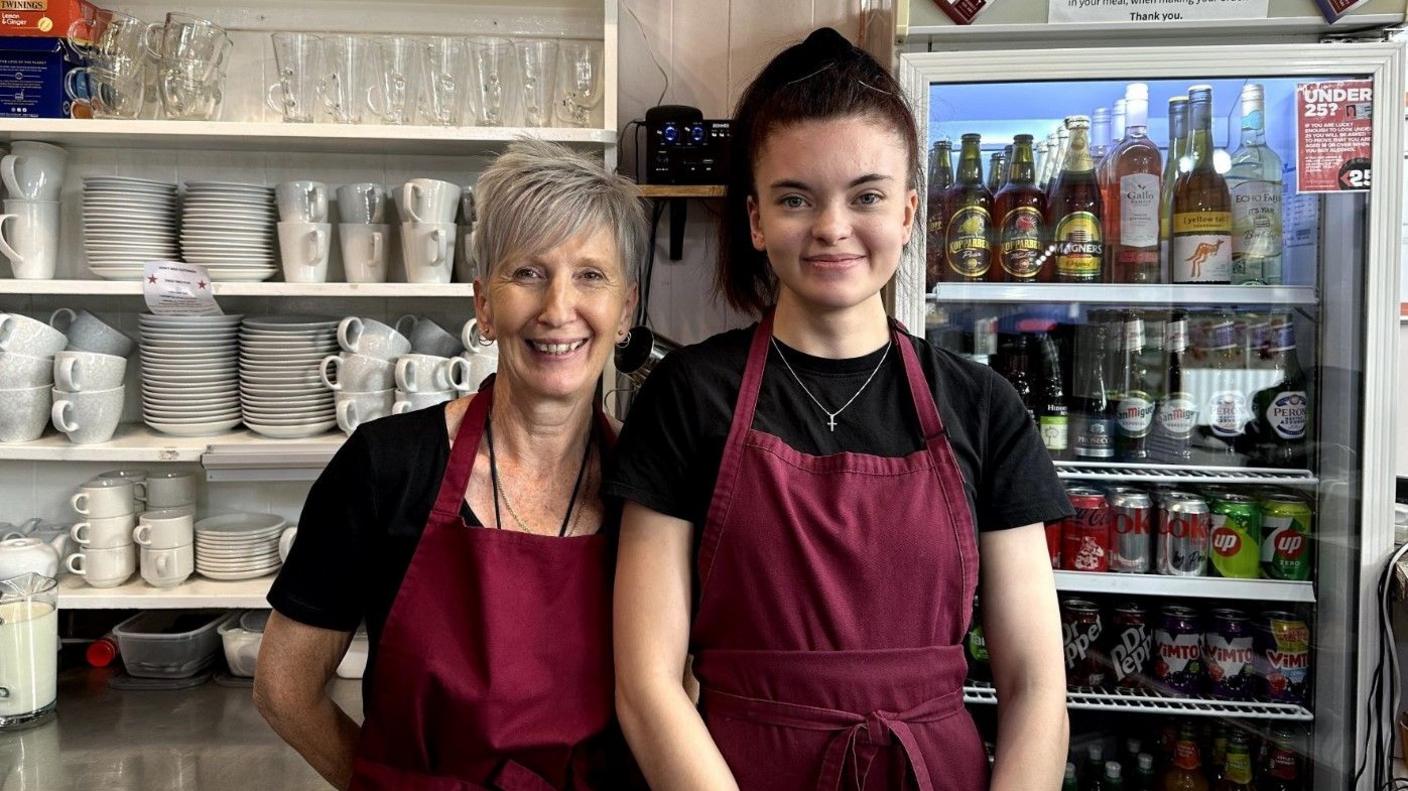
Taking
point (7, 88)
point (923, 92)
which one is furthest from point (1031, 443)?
point (7, 88)

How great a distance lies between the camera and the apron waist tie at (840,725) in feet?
3.37

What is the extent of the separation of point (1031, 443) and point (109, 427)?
1.91 m

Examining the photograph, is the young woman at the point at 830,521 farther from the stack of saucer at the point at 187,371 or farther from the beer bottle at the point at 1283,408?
the stack of saucer at the point at 187,371

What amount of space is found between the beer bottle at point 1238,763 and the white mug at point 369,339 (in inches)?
77.0

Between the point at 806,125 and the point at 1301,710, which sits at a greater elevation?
the point at 806,125

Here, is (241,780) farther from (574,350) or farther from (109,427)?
(574,350)

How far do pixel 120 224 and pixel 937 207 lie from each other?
1.74m

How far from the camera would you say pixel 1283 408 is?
1.96m

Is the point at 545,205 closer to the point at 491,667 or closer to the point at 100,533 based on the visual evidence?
the point at 491,667

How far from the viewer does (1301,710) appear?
1.91 m

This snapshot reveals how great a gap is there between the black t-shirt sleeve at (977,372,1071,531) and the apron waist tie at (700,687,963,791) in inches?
9.4

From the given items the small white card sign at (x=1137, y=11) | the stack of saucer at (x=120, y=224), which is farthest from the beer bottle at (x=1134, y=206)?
the stack of saucer at (x=120, y=224)

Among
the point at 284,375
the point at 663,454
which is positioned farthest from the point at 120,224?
the point at 663,454

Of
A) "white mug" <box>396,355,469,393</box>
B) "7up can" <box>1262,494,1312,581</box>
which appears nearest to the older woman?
"white mug" <box>396,355,469,393</box>
